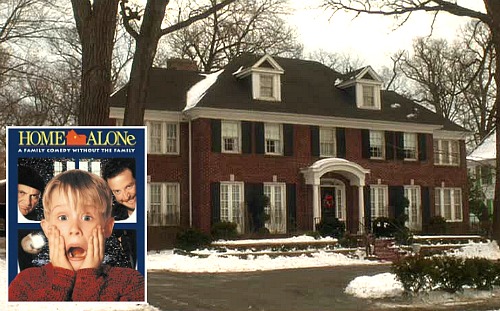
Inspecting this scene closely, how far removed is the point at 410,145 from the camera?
3356cm

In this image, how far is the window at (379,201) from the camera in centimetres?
3206

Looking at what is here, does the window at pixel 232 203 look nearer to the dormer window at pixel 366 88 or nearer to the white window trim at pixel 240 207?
the white window trim at pixel 240 207

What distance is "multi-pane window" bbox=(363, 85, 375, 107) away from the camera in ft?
108

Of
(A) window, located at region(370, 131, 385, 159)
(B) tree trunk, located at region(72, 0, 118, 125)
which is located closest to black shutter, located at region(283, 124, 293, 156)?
(A) window, located at region(370, 131, 385, 159)

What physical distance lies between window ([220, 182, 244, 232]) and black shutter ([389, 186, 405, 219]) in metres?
7.93

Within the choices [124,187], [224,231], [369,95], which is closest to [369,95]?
[369,95]

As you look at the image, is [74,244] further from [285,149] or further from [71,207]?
[285,149]

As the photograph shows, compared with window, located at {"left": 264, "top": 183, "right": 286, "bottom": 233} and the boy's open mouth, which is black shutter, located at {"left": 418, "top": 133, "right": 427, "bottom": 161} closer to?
window, located at {"left": 264, "top": 183, "right": 286, "bottom": 233}

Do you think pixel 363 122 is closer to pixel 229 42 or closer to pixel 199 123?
pixel 199 123

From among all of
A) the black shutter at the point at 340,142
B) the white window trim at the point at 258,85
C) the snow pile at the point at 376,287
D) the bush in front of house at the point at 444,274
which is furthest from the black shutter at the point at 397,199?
the bush in front of house at the point at 444,274

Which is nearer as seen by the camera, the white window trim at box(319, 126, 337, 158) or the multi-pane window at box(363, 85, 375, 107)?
the white window trim at box(319, 126, 337, 158)

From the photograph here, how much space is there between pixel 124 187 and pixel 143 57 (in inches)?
231

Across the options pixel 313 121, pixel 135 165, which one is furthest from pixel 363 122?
pixel 135 165

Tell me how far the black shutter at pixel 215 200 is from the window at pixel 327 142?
5.56 metres
